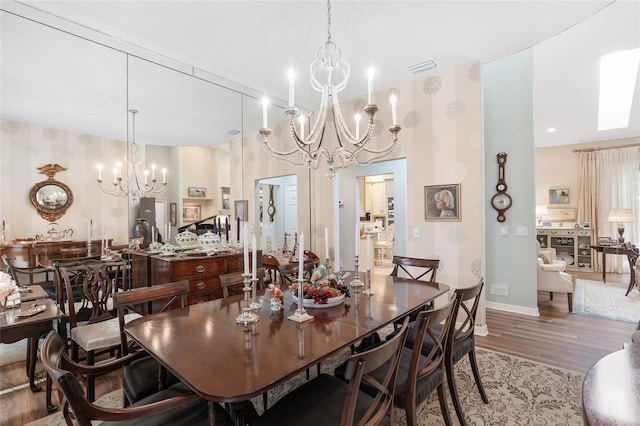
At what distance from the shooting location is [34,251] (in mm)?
2613

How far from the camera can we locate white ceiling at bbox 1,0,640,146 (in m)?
2.46

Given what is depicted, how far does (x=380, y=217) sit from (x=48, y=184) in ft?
19.2

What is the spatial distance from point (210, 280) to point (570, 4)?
4.10 meters

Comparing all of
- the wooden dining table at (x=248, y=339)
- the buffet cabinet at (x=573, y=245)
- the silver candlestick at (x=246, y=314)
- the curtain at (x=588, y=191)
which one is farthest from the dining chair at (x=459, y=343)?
the curtain at (x=588, y=191)

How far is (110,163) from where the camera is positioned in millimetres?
2963

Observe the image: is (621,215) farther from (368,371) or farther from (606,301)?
(368,371)

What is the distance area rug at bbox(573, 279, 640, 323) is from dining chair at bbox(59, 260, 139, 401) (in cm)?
542

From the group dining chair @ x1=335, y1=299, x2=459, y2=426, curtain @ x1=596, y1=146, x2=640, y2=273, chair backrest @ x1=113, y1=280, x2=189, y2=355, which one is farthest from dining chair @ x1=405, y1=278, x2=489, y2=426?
curtain @ x1=596, y1=146, x2=640, y2=273

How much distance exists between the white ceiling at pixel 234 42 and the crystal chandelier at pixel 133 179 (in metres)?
0.21

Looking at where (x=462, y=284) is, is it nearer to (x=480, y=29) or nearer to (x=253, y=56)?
(x=480, y=29)

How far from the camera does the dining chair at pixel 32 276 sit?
248cm

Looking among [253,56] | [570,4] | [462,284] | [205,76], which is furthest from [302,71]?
[462,284]

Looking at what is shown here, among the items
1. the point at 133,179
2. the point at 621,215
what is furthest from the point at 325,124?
the point at 621,215

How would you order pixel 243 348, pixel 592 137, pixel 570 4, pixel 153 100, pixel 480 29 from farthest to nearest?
pixel 592 137 < pixel 153 100 < pixel 480 29 < pixel 570 4 < pixel 243 348
